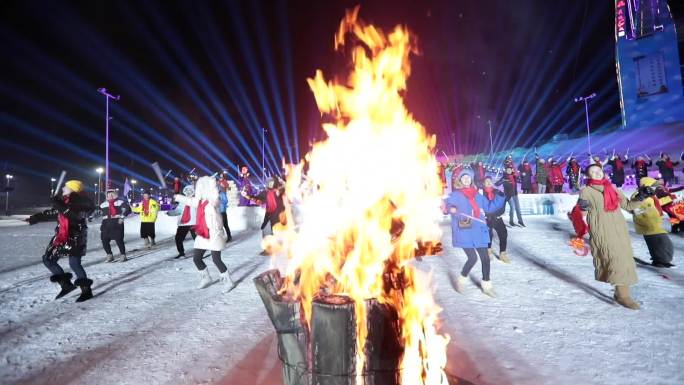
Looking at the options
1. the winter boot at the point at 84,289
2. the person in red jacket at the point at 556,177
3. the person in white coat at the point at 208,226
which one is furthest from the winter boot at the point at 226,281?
the person in red jacket at the point at 556,177

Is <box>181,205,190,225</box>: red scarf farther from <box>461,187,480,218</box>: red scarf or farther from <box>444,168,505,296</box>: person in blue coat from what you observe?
<box>461,187,480,218</box>: red scarf

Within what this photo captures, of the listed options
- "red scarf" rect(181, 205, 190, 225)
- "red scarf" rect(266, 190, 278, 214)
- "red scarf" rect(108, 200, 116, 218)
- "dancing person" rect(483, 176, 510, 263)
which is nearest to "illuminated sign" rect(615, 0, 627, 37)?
"dancing person" rect(483, 176, 510, 263)

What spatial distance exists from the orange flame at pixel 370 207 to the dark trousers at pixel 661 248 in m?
4.98

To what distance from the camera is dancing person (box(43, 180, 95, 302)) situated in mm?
5508

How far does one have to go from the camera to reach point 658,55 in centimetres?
3469

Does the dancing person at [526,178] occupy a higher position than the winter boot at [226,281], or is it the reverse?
the dancing person at [526,178]

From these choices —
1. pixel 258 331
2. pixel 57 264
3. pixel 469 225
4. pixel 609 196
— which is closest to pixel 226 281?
pixel 258 331

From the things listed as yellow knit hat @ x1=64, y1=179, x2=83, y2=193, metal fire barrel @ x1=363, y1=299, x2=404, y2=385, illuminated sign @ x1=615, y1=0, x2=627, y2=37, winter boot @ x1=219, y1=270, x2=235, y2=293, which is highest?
illuminated sign @ x1=615, y1=0, x2=627, y2=37

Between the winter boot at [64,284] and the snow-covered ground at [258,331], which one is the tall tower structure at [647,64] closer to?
the snow-covered ground at [258,331]

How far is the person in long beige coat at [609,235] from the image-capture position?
185 inches

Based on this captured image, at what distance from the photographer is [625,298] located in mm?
4797

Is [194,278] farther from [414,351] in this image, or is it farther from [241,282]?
[414,351]

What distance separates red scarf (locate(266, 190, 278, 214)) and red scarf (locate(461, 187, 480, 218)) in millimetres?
4669

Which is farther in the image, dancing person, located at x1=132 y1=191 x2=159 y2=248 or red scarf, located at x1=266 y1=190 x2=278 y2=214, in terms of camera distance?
dancing person, located at x1=132 y1=191 x2=159 y2=248
